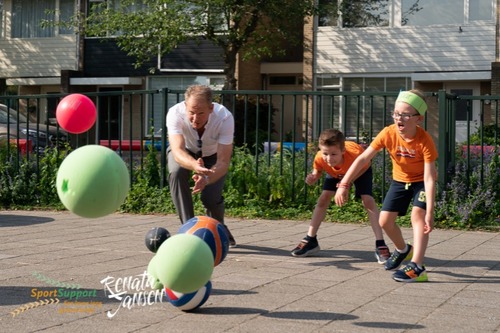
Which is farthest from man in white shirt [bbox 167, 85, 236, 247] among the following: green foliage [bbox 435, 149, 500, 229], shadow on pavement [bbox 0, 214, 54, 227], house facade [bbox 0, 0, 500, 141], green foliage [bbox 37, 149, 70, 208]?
house facade [bbox 0, 0, 500, 141]

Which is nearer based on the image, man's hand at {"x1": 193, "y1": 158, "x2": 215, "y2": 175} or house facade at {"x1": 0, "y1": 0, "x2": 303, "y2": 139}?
man's hand at {"x1": 193, "y1": 158, "x2": 215, "y2": 175}

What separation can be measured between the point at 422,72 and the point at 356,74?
2.47m

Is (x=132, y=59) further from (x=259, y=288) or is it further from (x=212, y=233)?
(x=212, y=233)

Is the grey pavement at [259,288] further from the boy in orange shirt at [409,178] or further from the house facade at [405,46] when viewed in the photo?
the house facade at [405,46]

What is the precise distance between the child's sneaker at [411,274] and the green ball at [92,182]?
2.63 meters

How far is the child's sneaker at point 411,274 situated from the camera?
A: 6906 millimetres

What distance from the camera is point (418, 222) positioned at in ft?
23.5

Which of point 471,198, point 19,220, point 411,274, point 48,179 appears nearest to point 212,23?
point 48,179

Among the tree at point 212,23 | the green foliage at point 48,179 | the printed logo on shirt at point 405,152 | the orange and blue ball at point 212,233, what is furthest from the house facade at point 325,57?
the orange and blue ball at point 212,233

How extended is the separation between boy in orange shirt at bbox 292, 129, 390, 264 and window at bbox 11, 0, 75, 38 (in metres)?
29.9

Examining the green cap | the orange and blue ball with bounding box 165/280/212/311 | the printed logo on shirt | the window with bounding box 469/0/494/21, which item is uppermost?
the window with bounding box 469/0/494/21

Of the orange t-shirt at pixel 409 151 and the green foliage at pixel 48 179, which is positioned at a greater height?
the orange t-shirt at pixel 409 151

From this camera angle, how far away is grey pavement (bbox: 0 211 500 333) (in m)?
5.40

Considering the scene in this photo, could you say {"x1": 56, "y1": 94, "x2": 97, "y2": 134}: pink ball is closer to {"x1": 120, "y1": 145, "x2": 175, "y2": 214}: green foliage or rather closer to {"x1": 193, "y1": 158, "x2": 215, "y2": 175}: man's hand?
{"x1": 193, "y1": 158, "x2": 215, "y2": 175}: man's hand
